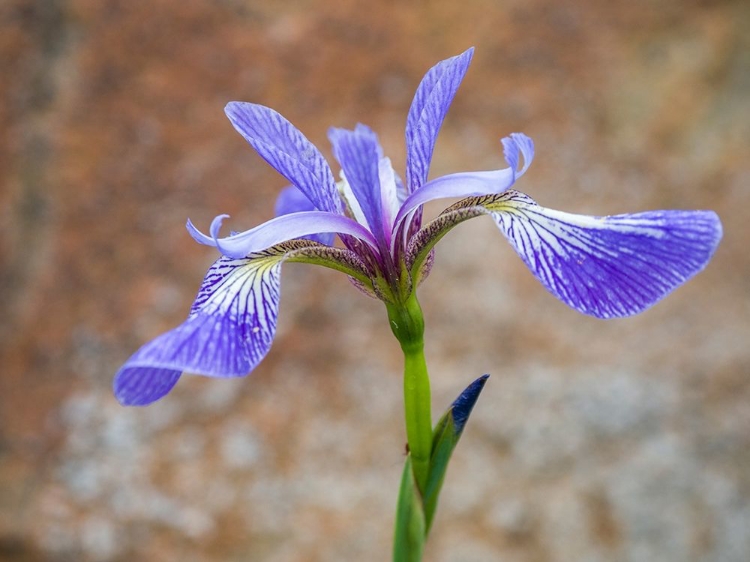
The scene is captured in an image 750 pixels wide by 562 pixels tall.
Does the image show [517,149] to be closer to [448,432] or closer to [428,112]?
[428,112]

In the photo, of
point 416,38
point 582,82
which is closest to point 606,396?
point 582,82

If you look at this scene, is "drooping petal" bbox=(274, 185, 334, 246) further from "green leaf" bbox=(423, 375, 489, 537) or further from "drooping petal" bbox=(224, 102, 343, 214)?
"green leaf" bbox=(423, 375, 489, 537)

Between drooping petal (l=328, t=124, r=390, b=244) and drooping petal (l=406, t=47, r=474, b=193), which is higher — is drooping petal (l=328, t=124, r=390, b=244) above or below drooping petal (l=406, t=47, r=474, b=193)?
below

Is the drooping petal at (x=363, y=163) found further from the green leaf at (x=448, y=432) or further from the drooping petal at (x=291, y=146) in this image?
the green leaf at (x=448, y=432)

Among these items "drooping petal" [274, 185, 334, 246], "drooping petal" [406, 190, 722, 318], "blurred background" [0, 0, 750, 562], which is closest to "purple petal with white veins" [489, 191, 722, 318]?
"drooping petal" [406, 190, 722, 318]

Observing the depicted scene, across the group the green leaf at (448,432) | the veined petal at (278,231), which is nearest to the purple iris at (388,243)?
the veined petal at (278,231)

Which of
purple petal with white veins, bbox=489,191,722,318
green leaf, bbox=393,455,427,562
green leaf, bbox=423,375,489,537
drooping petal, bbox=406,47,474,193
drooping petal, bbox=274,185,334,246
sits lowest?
green leaf, bbox=393,455,427,562

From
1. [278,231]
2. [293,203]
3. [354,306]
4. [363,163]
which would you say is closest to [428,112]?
[363,163]

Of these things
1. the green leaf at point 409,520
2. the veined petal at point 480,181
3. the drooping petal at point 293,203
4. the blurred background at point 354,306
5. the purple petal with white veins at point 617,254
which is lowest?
the green leaf at point 409,520
